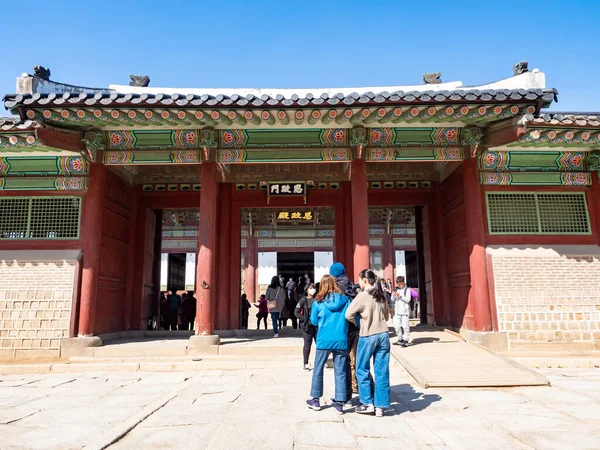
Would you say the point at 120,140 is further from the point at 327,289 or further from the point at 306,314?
the point at 327,289

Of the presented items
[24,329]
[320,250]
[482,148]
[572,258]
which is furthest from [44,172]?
[320,250]

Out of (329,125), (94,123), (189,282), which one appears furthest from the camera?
(189,282)

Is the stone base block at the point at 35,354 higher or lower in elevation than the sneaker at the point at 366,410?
higher

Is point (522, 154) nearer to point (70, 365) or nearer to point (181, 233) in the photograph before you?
point (70, 365)

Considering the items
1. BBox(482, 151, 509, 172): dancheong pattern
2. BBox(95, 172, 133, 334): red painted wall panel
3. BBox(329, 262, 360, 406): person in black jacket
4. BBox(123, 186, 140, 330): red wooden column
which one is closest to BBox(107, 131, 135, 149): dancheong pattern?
BBox(95, 172, 133, 334): red painted wall panel

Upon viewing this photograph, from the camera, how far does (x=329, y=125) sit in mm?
9008

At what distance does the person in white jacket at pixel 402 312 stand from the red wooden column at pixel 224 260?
4.52 m

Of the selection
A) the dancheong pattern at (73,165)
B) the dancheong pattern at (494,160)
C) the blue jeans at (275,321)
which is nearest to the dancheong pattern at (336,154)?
the dancheong pattern at (494,160)

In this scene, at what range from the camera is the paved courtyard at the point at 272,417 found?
371 cm

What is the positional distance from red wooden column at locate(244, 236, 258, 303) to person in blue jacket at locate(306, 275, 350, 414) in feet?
56.4

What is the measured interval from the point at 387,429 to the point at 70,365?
21.2 feet

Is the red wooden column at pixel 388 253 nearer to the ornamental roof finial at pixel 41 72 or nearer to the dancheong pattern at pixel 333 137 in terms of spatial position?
the dancheong pattern at pixel 333 137

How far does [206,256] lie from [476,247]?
5.82 m

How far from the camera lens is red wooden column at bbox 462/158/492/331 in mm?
8539
